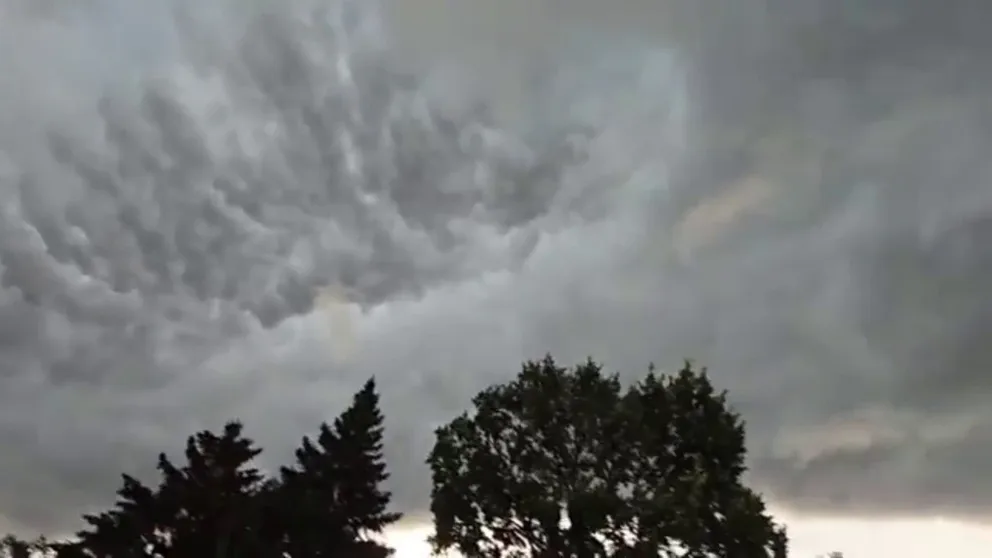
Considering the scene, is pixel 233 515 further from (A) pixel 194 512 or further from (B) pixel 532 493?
(B) pixel 532 493

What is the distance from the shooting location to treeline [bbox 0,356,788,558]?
4681cm

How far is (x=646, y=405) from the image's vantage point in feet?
170

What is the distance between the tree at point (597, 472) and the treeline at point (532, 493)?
77 millimetres

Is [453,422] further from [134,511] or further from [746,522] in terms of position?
[134,511]

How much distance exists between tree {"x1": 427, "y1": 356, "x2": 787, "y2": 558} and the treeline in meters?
0.08

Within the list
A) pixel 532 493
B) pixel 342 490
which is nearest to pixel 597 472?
pixel 532 493

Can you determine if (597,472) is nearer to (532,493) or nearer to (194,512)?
(532,493)

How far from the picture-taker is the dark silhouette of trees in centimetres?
5456

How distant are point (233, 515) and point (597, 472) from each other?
80.4 feet

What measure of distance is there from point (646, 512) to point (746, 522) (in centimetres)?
583

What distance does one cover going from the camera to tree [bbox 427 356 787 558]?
4659cm

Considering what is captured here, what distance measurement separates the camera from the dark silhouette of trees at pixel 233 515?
54.6 metres

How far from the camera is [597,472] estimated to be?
49500 millimetres

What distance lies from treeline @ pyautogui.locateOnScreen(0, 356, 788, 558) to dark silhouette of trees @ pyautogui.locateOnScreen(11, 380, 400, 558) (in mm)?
98
